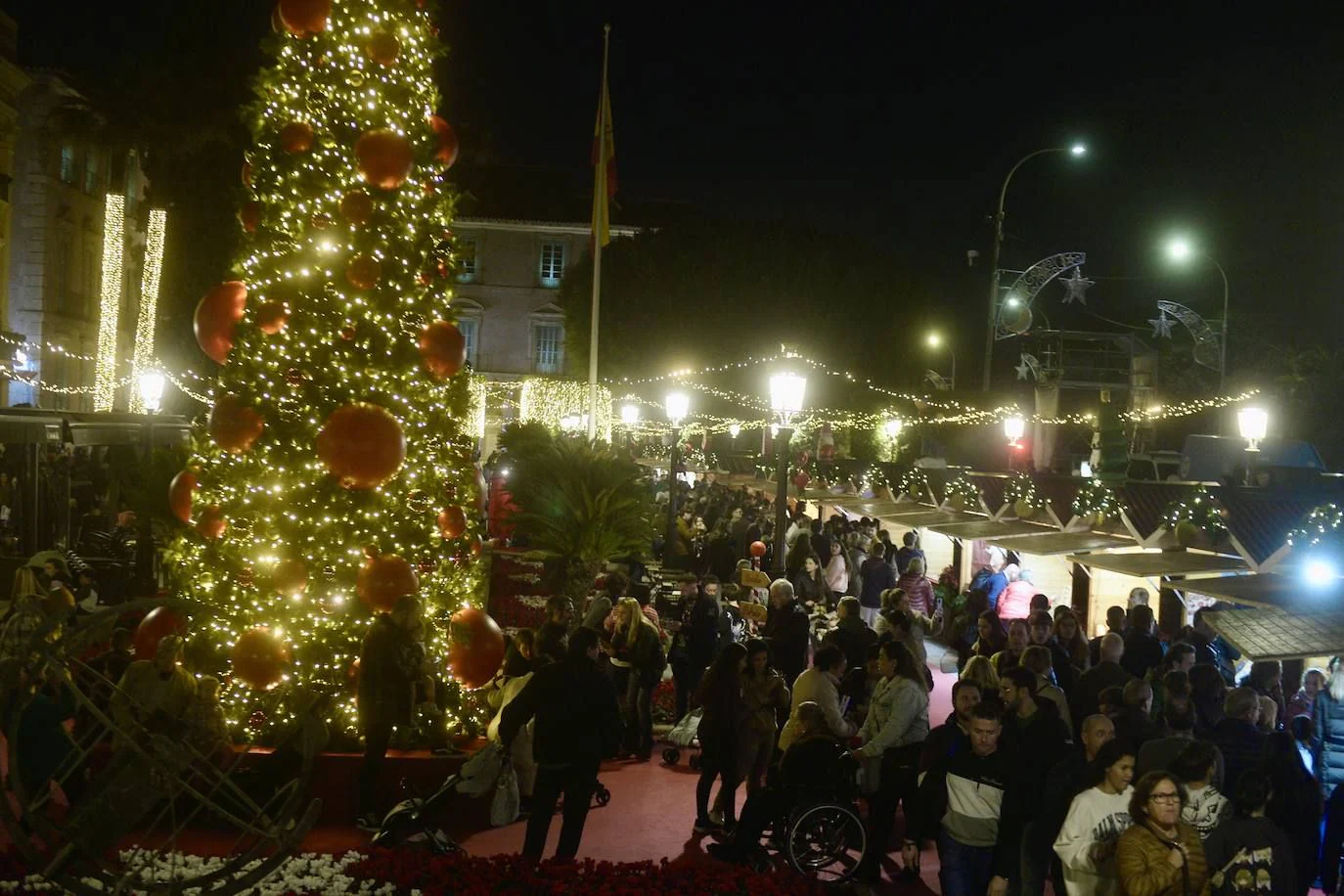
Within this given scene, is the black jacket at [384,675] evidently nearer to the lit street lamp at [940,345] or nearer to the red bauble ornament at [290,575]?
the red bauble ornament at [290,575]

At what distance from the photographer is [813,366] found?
4109 centimetres

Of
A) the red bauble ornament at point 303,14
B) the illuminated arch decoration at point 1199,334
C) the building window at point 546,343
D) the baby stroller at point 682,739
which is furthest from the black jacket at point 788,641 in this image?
the building window at point 546,343

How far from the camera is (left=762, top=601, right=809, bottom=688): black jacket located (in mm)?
10781

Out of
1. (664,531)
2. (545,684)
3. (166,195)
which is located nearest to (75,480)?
(166,195)

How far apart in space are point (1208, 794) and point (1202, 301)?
38.6 m

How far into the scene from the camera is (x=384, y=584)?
8.09m

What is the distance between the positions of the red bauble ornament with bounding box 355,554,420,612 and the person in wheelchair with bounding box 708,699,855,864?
8.97ft

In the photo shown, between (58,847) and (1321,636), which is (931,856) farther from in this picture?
(58,847)

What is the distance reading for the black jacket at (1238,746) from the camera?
6980 mm

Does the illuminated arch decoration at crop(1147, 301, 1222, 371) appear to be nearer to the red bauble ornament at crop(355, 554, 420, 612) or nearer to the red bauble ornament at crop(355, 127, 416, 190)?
the red bauble ornament at crop(355, 127, 416, 190)

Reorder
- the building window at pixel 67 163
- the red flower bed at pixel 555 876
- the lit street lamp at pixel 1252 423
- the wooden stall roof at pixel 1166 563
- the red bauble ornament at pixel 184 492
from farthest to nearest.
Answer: the building window at pixel 67 163 → the lit street lamp at pixel 1252 423 → the wooden stall roof at pixel 1166 563 → the red bauble ornament at pixel 184 492 → the red flower bed at pixel 555 876

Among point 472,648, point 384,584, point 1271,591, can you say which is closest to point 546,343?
point 1271,591

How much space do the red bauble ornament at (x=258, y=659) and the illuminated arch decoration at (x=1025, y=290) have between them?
62.1 feet

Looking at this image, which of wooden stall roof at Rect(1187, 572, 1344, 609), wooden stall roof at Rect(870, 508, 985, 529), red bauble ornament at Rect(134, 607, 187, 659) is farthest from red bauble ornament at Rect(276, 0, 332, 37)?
wooden stall roof at Rect(870, 508, 985, 529)
